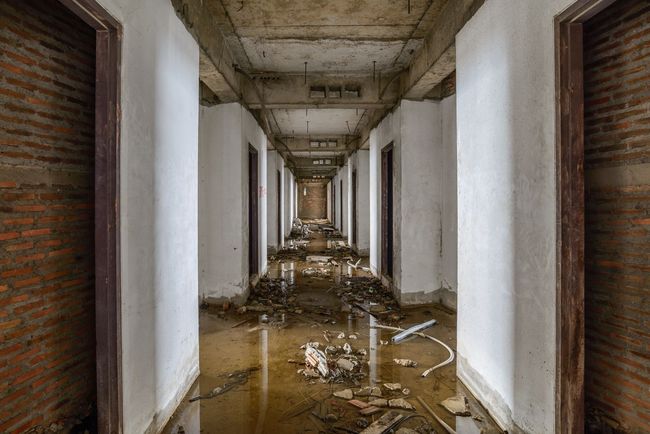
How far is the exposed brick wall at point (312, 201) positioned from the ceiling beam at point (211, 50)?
82.7 ft

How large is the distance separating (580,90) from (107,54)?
2.73m

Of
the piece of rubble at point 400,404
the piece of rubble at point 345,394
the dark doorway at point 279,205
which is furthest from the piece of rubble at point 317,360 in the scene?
the dark doorway at point 279,205

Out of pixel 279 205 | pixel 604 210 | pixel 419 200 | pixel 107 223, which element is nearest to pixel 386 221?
pixel 419 200

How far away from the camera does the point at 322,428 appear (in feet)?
9.33

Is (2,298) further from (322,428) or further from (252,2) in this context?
(252,2)

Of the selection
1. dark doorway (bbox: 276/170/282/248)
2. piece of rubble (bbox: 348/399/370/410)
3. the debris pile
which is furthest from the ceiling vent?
dark doorway (bbox: 276/170/282/248)

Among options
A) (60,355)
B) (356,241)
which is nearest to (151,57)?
(60,355)

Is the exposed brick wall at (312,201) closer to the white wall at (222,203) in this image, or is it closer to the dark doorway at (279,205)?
the dark doorway at (279,205)

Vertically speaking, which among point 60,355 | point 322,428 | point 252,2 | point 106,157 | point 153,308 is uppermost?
point 252,2

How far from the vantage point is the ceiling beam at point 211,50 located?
3502mm

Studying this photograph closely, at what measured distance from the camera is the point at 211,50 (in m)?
4.31

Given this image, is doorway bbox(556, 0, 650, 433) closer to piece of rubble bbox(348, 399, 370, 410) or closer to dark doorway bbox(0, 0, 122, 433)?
piece of rubble bbox(348, 399, 370, 410)

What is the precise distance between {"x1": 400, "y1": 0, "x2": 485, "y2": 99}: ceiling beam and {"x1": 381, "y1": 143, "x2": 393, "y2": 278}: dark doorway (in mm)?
1637

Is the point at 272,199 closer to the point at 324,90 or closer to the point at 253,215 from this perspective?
the point at 253,215
